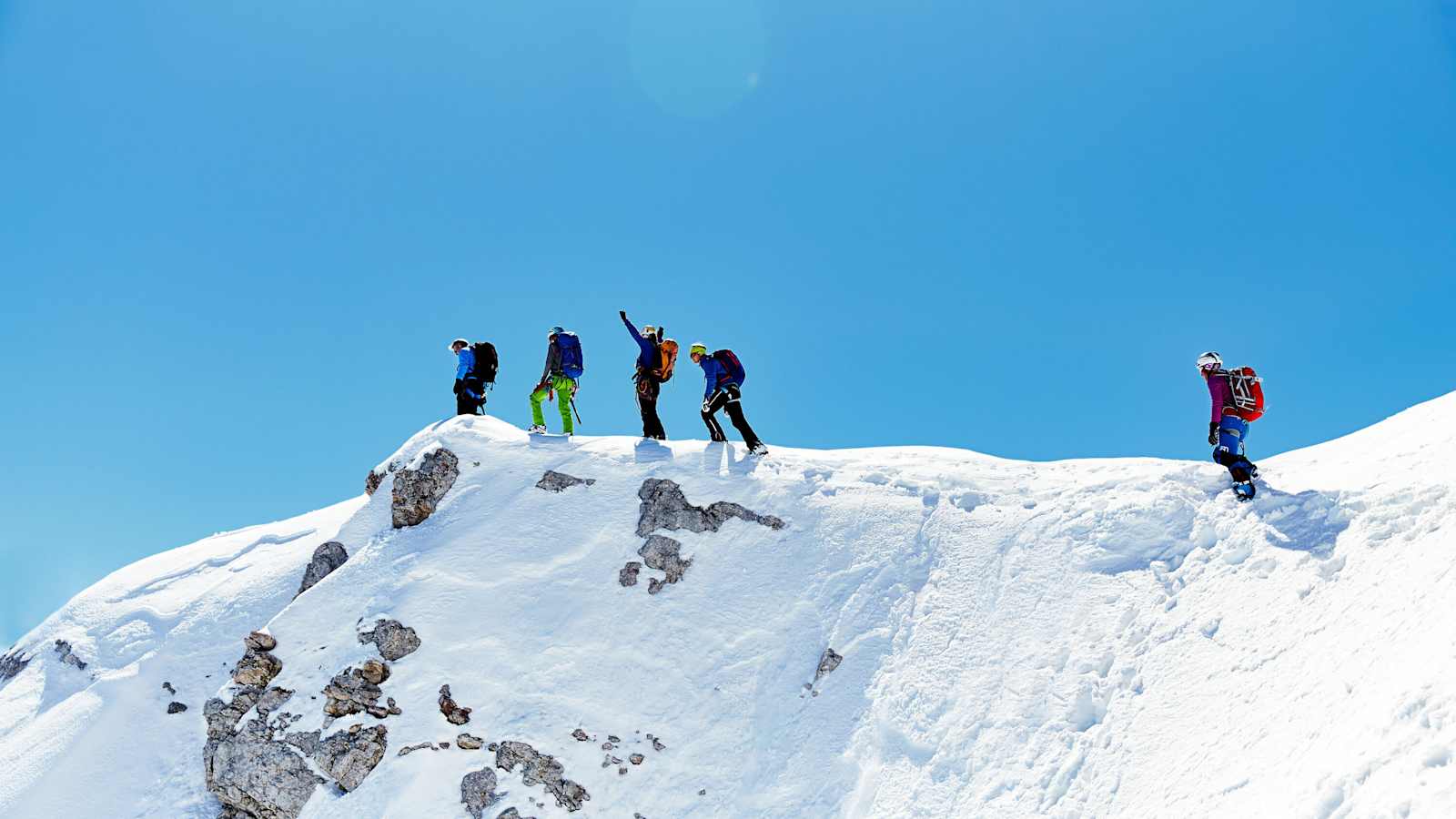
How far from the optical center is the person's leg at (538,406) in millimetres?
17297

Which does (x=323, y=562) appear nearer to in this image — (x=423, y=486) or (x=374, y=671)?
(x=423, y=486)

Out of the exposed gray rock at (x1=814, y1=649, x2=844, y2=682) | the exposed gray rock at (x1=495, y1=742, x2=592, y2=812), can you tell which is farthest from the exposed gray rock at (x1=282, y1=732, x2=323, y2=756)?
the exposed gray rock at (x1=814, y1=649, x2=844, y2=682)

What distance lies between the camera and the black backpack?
18125 mm

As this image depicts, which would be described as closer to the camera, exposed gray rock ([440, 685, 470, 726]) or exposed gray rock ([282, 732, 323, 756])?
exposed gray rock ([440, 685, 470, 726])

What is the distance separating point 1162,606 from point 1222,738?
8.22ft

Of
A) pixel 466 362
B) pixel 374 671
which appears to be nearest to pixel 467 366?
pixel 466 362

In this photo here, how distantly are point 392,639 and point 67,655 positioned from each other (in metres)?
8.34

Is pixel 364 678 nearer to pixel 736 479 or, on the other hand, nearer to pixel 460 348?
pixel 736 479

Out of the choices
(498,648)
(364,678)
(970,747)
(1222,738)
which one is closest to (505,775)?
(498,648)

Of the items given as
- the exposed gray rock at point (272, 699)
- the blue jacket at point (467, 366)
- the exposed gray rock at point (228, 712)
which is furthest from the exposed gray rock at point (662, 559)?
the blue jacket at point (467, 366)

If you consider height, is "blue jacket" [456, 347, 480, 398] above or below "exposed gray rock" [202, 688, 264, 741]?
above

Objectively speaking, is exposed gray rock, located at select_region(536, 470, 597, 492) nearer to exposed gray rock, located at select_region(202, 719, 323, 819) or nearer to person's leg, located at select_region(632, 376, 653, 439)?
person's leg, located at select_region(632, 376, 653, 439)

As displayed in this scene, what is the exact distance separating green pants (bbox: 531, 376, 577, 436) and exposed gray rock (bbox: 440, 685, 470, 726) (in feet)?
22.9

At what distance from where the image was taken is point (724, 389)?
16.2 metres
